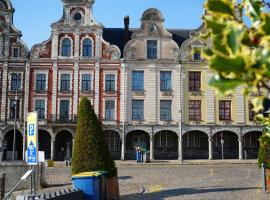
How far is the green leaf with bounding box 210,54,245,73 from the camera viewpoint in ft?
6.18

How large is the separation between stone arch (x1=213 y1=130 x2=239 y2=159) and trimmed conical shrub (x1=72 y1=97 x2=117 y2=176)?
25.4m

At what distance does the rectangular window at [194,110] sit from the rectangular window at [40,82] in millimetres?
12253

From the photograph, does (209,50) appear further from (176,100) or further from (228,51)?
(176,100)

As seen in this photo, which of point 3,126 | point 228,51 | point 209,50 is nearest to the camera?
point 228,51

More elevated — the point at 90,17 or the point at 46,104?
the point at 90,17

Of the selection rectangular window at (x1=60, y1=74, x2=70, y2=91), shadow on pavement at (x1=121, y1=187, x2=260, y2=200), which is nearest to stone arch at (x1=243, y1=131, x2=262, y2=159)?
rectangular window at (x1=60, y1=74, x2=70, y2=91)

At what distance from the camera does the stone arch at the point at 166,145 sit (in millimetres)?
36031

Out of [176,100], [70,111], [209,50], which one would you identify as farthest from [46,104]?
[209,50]

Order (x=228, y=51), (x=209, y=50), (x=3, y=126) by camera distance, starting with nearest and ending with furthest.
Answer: (x=228, y=51) → (x=209, y=50) → (x=3, y=126)

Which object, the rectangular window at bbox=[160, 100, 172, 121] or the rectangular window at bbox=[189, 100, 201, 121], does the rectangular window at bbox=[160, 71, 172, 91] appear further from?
the rectangular window at bbox=[189, 100, 201, 121]

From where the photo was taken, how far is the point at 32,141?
979 centimetres

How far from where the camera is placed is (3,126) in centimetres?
3419

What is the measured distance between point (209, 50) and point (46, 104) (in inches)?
1320

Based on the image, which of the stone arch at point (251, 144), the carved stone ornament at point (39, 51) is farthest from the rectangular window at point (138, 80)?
the stone arch at point (251, 144)
